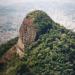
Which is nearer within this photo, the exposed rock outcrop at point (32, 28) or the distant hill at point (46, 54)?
the distant hill at point (46, 54)

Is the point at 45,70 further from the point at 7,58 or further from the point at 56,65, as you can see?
the point at 7,58

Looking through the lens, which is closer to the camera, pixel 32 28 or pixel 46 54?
pixel 46 54

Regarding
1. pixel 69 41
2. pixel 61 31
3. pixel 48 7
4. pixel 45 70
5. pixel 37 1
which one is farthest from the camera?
pixel 37 1

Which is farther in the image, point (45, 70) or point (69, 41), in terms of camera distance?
point (69, 41)

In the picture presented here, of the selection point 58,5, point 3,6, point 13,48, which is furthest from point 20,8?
point 13,48

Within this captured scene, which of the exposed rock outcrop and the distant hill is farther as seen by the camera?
the exposed rock outcrop

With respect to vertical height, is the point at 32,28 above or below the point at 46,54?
above

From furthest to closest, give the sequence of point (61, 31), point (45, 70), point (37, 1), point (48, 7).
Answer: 1. point (37, 1)
2. point (48, 7)
3. point (61, 31)
4. point (45, 70)

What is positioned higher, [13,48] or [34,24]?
[34,24]
